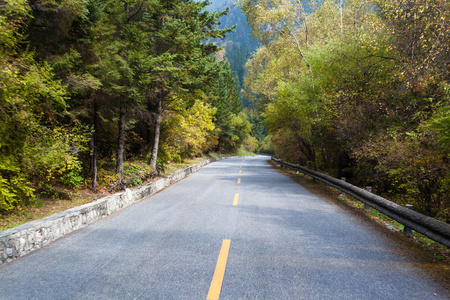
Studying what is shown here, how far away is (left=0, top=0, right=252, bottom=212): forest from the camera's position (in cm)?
571

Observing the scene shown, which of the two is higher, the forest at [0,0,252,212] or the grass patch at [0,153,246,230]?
the forest at [0,0,252,212]

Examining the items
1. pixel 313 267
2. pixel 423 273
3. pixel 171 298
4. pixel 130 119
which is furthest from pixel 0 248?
→ pixel 130 119

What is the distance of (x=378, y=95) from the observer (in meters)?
10.5

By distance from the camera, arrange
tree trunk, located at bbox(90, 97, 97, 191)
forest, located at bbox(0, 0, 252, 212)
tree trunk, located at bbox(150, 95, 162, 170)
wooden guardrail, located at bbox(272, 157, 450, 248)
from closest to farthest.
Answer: wooden guardrail, located at bbox(272, 157, 450, 248)
forest, located at bbox(0, 0, 252, 212)
tree trunk, located at bbox(90, 97, 97, 191)
tree trunk, located at bbox(150, 95, 162, 170)

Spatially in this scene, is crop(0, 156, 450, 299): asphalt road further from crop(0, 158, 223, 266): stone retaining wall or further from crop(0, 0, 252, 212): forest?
crop(0, 0, 252, 212): forest

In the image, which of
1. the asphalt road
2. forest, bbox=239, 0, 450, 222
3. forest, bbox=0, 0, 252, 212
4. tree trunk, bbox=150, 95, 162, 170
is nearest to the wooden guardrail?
the asphalt road

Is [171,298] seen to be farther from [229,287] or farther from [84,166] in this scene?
[84,166]

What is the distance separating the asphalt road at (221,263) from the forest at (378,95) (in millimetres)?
2750

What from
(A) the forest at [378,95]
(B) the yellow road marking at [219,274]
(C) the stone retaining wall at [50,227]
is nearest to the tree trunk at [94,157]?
(C) the stone retaining wall at [50,227]

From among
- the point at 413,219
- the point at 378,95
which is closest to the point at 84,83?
the point at 413,219

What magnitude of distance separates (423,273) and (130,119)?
11972mm

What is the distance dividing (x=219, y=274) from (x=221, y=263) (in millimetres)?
335

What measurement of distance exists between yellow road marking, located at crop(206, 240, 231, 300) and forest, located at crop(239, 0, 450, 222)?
4.47 metres

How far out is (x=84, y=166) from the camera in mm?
10500
